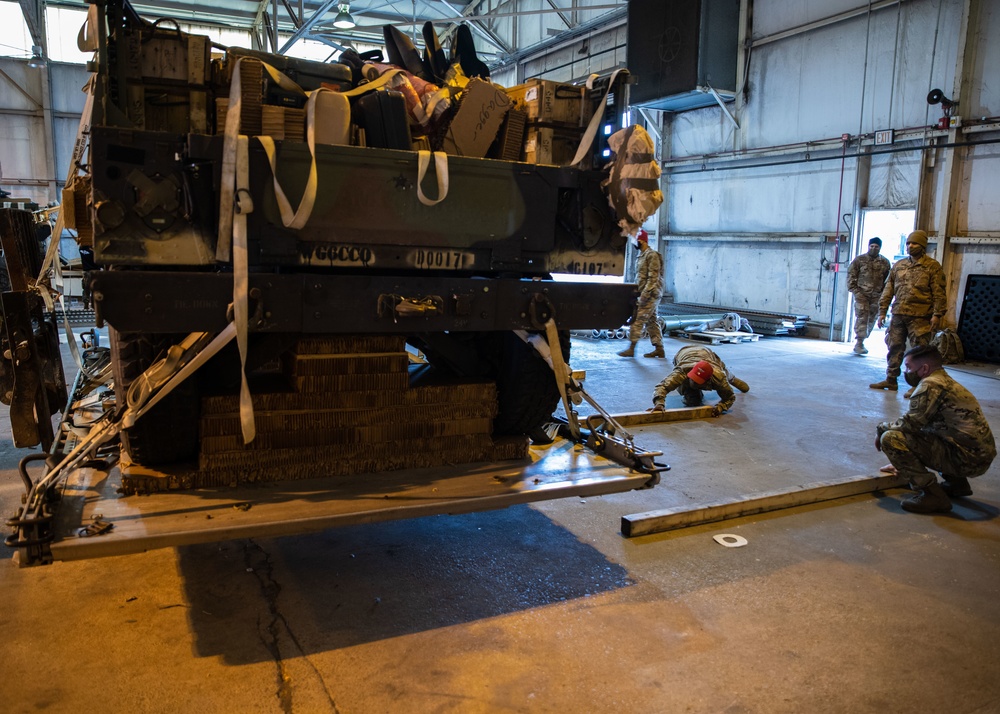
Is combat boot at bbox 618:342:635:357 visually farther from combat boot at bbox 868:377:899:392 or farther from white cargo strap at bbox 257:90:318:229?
white cargo strap at bbox 257:90:318:229

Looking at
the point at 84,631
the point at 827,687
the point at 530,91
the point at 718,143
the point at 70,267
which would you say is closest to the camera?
the point at 827,687

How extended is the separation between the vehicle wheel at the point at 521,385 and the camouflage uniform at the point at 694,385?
3258 mm

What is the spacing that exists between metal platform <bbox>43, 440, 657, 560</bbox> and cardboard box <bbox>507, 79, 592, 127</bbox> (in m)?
1.70

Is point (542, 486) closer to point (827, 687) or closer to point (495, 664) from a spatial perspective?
point (495, 664)

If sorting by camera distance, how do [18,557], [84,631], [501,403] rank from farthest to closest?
[501,403] < [84,631] < [18,557]

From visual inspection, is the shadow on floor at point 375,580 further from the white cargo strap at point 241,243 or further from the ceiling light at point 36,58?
the ceiling light at point 36,58

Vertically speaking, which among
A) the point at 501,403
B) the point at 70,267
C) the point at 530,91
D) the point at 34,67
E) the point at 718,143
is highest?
the point at 34,67

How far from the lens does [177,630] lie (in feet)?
10.2

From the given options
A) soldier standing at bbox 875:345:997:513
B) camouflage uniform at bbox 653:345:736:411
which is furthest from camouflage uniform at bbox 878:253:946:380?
soldier standing at bbox 875:345:997:513

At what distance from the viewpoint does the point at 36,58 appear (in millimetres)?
17859

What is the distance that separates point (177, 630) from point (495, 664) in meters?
1.32

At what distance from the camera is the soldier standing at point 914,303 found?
8844 millimetres

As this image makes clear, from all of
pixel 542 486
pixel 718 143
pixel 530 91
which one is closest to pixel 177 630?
pixel 542 486

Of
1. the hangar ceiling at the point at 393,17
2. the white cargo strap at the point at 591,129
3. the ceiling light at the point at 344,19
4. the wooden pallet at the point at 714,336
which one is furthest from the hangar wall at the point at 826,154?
the white cargo strap at the point at 591,129
